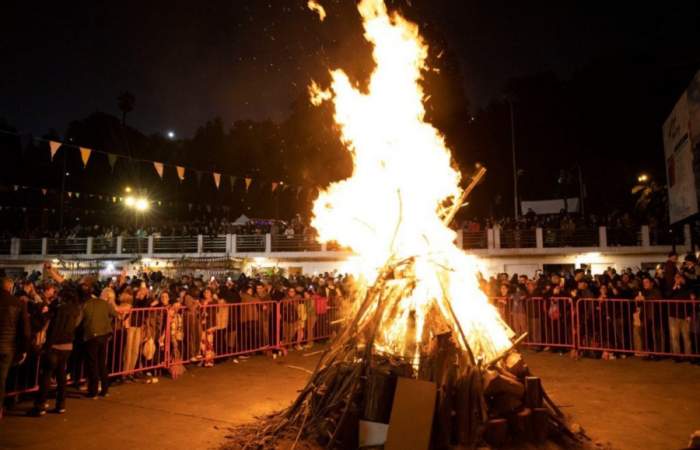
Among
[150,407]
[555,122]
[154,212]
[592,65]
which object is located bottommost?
[150,407]

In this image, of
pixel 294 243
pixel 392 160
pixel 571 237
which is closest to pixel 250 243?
pixel 294 243

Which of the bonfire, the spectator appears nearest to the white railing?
the spectator

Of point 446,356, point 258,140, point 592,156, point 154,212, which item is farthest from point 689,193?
point 154,212

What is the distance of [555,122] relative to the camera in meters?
32.6

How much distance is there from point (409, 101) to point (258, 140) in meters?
32.5

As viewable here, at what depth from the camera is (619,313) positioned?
11297 mm

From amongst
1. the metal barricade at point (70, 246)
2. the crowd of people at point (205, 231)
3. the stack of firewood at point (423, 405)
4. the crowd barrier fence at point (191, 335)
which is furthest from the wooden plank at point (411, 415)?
the metal barricade at point (70, 246)

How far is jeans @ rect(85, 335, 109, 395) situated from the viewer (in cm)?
780

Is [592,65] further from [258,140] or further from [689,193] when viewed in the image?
[258,140]

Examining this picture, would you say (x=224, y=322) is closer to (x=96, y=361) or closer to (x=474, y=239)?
(x=96, y=361)

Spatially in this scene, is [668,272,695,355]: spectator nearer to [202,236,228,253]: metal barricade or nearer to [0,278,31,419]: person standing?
[0,278,31,419]: person standing

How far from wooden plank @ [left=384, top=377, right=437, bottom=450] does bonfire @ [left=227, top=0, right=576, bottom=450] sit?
0.03 feet

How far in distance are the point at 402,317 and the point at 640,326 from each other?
6.80 metres

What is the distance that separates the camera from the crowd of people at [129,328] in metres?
7.15
